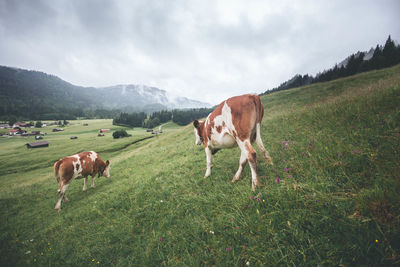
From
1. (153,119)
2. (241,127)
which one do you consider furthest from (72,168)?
(153,119)

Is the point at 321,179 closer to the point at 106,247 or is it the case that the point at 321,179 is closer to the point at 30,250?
the point at 106,247

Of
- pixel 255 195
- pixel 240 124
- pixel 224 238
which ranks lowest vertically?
pixel 224 238

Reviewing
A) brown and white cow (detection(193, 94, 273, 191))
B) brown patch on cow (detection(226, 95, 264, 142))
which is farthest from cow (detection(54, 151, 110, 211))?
brown patch on cow (detection(226, 95, 264, 142))

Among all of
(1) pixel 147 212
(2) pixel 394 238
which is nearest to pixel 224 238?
(2) pixel 394 238

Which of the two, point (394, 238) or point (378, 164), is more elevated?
point (378, 164)

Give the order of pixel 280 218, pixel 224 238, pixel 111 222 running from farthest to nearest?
pixel 111 222
pixel 224 238
pixel 280 218

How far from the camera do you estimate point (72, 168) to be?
7125 mm

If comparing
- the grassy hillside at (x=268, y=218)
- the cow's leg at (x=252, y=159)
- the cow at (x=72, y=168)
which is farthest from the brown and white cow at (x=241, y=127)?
the cow at (x=72, y=168)

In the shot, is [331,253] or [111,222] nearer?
[331,253]

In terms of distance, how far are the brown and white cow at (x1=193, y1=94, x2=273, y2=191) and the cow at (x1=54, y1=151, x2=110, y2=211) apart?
7748 mm

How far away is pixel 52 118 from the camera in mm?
139625

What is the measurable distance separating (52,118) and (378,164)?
8187 inches

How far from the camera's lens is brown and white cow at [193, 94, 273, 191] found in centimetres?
360

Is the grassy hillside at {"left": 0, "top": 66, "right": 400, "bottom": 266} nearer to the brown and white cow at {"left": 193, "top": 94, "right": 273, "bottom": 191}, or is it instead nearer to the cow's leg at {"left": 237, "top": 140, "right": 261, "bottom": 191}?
the cow's leg at {"left": 237, "top": 140, "right": 261, "bottom": 191}
